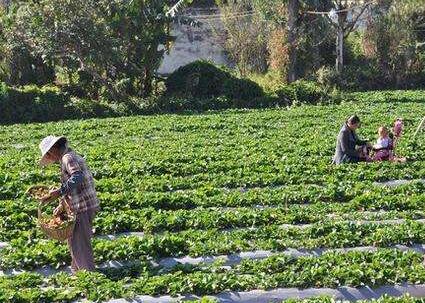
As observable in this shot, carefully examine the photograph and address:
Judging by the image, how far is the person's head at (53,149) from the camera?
854cm

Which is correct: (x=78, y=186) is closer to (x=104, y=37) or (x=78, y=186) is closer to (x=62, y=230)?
(x=62, y=230)

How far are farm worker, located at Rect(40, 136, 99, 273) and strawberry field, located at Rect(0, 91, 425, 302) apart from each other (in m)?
0.31

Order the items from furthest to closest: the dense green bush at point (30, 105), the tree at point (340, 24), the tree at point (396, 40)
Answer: the tree at point (396, 40) < the tree at point (340, 24) < the dense green bush at point (30, 105)

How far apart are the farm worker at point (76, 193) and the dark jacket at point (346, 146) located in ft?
22.7

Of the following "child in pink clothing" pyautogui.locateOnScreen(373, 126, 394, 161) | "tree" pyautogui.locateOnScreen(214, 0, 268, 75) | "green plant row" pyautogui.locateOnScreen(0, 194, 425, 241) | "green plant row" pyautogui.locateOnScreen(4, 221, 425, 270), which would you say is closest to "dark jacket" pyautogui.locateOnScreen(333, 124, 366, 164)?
"child in pink clothing" pyautogui.locateOnScreen(373, 126, 394, 161)

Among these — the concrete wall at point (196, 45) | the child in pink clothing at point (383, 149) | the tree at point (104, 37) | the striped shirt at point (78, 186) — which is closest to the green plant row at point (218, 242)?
the striped shirt at point (78, 186)

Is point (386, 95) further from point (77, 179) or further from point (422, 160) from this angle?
point (77, 179)

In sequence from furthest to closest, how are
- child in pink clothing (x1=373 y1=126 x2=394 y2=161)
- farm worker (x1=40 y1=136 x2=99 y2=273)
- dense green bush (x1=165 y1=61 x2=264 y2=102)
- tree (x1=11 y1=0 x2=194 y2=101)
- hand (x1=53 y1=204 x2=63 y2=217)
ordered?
dense green bush (x1=165 y1=61 x2=264 y2=102), tree (x1=11 y1=0 x2=194 y2=101), child in pink clothing (x1=373 y1=126 x2=394 y2=161), hand (x1=53 y1=204 x2=63 y2=217), farm worker (x1=40 y1=136 x2=99 y2=273)

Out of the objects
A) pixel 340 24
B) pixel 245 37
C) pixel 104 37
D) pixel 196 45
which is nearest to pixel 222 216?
pixel 104 37

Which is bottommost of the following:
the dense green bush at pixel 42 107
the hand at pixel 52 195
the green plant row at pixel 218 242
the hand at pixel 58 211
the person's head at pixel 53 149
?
the dense green bush at pixel 42 107

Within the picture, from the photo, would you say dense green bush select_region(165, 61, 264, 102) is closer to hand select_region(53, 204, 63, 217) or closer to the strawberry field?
the strawberry field

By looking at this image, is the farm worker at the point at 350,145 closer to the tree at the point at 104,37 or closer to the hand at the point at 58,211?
the hand at the point at 58,211

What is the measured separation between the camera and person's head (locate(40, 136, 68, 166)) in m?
8.54

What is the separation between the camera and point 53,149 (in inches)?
337
